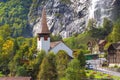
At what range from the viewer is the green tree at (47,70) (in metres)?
83.9

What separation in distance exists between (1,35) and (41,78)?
47.2m

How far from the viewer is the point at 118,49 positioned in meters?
116

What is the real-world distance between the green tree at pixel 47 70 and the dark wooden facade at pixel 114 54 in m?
34.9

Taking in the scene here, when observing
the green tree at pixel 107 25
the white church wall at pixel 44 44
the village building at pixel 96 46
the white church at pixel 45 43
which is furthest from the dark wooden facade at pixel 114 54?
the green tree at pixel 107 25

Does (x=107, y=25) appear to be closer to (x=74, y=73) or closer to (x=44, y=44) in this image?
(x=44, y=44)

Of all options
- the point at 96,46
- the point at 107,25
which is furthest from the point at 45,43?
the point at 107,25

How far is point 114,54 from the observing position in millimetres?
119250

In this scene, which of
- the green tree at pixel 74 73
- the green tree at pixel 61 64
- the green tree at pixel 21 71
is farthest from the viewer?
the green tree at pixel 21 71

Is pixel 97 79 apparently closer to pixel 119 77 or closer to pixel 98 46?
Result: pixel 119 77

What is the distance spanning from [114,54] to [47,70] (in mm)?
39281

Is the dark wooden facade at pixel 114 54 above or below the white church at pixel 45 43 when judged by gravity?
below

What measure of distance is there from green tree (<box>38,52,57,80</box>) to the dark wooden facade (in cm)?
3490

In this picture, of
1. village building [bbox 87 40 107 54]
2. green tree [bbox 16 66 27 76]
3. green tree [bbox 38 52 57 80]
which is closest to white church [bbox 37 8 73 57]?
green tree [bbox 16 66 27 76]

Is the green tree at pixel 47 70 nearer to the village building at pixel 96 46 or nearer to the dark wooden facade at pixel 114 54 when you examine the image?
the dark wooden facade at pixel 114 54
